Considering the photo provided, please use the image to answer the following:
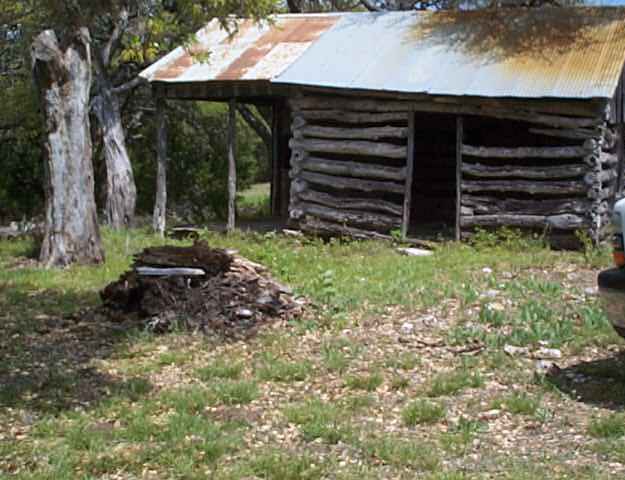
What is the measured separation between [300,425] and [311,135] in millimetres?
9911

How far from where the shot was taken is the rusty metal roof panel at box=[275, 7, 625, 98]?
1314cm

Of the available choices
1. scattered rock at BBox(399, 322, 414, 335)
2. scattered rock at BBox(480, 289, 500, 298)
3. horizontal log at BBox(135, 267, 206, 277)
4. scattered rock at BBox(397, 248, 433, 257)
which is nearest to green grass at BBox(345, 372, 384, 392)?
scattered rock at BBox(399, 322, 414, 335)

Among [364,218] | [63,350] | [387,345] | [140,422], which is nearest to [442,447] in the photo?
[140,422]

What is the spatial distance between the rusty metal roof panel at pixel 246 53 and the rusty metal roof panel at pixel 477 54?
42 cm

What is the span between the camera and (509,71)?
535 inches

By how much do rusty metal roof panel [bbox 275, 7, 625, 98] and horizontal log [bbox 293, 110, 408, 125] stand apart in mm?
659

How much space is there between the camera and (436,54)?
14.7m

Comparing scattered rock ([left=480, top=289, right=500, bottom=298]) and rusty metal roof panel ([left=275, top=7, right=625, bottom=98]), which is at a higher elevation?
rusty metal roof panel ([left=275, top=7, right=625, bottom=98])

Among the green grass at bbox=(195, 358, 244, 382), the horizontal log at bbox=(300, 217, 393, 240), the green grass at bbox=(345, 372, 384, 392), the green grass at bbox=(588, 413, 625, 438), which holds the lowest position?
the horizontal log at bbox=(300, 217, 393, 240)

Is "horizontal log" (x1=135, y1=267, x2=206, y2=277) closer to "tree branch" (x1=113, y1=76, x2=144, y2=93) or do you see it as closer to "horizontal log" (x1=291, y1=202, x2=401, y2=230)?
"horizontal log" (x1=291, y1=202, x2=401, y2=230)

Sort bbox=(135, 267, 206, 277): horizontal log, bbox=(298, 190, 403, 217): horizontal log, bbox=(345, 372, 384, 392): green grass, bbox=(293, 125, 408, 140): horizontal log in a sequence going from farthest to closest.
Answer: bbox=(298, 190, 403, 217): horizontal log → bbox=(293, 125, 408, 140): horizontal log → bbox=(135, 267, 206, 277): horizontal log → bbox=(345, 372, 384, 392): green grass

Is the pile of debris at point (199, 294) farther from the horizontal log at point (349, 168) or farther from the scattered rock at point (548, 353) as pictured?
the horizontal log at point (349, 168)

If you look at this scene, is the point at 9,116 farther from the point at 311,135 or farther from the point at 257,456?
the point at 257,456

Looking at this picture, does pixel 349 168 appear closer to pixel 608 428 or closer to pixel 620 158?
pixel 620 158
